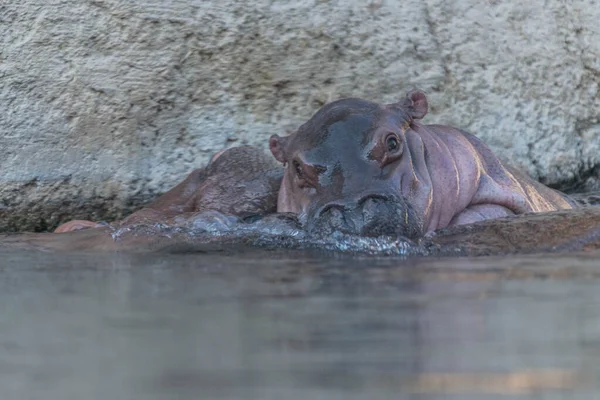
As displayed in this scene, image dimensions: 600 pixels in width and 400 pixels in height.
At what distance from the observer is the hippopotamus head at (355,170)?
3916mm

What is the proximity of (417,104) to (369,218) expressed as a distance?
1.19 meters

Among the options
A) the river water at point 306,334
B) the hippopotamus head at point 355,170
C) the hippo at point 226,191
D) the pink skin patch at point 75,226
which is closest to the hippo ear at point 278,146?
the hippopotamus head at point 355,170

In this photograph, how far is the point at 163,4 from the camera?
5520 millimetres

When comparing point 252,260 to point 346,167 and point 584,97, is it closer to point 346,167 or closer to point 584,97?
point 346,167

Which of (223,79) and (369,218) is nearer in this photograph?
(369,218)

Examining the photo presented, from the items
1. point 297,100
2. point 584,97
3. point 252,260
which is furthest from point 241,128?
point 252,260

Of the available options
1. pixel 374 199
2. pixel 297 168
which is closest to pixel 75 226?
pixel 297 168

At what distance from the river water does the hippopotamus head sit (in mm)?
1094

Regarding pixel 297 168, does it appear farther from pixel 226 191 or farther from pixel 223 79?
pixel 223 79

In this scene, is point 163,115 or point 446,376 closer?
point 446,376

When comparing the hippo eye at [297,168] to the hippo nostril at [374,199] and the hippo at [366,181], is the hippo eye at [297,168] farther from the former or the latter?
the hippo nostril at [374,199]

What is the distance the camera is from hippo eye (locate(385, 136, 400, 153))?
4.42 metres

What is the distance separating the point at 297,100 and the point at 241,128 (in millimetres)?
333

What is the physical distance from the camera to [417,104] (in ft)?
16.1
